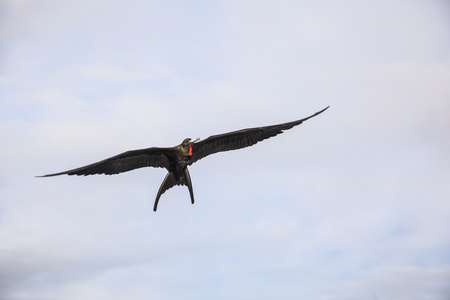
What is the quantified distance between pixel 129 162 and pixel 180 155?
6.13ft

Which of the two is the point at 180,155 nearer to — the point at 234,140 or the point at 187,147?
the point at 187,147

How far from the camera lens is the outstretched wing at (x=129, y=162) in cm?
2180

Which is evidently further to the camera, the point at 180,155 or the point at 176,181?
the point at 176,181

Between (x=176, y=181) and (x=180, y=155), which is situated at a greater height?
(x=180, y=155)

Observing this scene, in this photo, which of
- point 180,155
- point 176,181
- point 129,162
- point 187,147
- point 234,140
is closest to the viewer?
point 129,162

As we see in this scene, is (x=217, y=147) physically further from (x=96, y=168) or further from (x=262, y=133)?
(x=96, y=168)

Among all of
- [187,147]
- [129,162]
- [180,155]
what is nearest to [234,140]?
[187,147]

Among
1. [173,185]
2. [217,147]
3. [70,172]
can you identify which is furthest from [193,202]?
[70,172]

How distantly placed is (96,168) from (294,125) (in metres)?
7.43

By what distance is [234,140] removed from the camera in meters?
24.4

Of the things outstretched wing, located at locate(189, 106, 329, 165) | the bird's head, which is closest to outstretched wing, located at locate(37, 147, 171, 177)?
the bird's head

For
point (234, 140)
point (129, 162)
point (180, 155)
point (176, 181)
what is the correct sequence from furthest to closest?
point (234, 140) → point (176, 181) → point (180, 155) → point (129, 162)

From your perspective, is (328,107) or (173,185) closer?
(328,107)

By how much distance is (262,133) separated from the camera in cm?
2423
